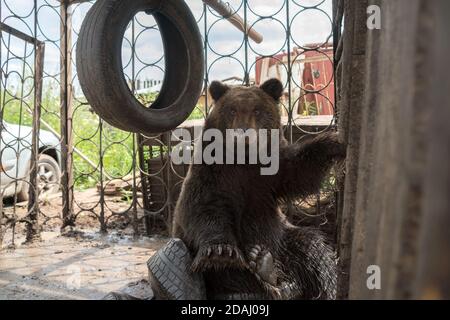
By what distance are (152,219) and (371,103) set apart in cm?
456

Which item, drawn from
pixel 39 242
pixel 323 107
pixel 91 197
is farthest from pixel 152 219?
pixel 323 107

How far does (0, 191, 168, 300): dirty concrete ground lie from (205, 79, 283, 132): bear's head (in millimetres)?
1604

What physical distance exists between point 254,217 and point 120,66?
145 centimetres

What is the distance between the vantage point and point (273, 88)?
141 inches

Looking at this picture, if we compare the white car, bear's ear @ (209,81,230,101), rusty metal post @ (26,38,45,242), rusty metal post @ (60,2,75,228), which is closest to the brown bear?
bear's ear @ (209,81,230,101)

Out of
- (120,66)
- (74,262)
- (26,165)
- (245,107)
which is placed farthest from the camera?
(26,165)

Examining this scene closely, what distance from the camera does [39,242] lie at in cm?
497

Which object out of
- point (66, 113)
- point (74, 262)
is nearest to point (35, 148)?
point (66, 113)

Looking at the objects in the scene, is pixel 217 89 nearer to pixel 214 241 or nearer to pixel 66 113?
pixel 214 241

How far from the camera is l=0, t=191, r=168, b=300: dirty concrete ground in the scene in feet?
11.6

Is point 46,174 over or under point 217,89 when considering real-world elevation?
under

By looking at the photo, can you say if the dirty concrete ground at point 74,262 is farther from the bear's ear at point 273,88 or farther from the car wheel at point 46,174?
the bear's ear at point 273,88

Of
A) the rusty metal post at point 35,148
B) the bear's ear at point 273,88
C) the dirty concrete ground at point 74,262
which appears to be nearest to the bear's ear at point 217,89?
the bear's ear at point 273,88
